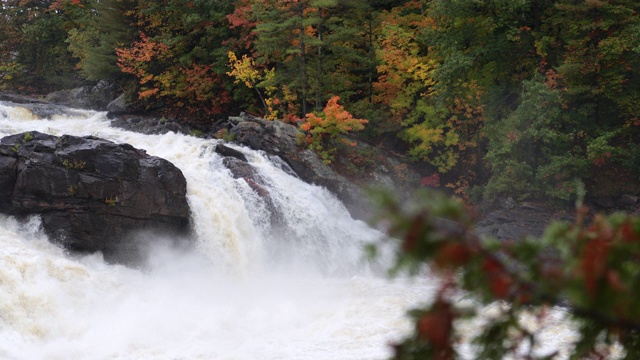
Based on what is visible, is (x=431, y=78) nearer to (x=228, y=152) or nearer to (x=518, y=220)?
(x=518, y=220)

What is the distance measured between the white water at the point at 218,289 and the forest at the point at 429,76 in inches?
140

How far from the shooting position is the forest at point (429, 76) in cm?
1467

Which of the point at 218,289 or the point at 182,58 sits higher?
the point at 182,58

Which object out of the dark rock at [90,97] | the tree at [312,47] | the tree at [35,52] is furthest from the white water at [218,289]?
the tree at [35,52]

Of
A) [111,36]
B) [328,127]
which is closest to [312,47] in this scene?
[328,127]

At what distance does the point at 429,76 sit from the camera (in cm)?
1766

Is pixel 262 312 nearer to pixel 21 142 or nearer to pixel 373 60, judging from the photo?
pixel 21 142

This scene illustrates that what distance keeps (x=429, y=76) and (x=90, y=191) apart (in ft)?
39.0

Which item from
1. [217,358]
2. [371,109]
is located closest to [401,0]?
[371,109]

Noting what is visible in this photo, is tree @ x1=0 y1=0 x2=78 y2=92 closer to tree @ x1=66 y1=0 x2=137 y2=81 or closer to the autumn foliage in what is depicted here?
tree @ x1=66 y1=0 x2=137 y2=81

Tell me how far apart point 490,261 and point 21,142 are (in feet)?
39.5

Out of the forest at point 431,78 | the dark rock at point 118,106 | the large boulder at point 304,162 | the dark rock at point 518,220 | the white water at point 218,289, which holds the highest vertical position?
the forest at point 431,78

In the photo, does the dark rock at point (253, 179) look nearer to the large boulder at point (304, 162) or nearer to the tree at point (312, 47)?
the large boulder at point (304, 162)

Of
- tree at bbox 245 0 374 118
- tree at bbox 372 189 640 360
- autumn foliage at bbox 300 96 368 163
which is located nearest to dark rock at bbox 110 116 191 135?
tree at bbox 245 0 374 118
